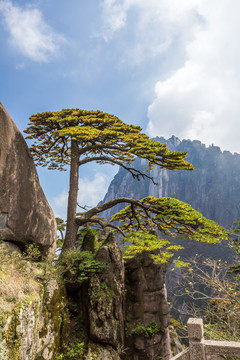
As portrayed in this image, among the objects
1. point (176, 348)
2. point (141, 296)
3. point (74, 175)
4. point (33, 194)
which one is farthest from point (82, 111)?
point (176, 348)

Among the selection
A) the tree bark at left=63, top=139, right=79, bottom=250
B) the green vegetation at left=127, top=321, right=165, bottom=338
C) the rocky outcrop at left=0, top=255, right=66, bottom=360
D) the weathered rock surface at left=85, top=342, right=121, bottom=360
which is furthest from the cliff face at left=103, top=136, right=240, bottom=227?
the rocky outcrop at left=0, top=255, right=66, bottom=360

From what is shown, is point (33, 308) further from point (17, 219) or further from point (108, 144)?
point (108, 144)

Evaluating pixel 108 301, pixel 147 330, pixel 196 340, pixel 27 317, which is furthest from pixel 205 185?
pixel 27 317

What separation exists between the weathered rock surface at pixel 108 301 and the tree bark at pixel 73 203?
277cm

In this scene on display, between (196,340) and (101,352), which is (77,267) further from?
(196,340)

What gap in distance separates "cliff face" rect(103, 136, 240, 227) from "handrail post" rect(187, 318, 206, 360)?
3122 inches

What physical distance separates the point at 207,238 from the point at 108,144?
7.92 metres

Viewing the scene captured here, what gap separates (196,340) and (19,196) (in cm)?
846

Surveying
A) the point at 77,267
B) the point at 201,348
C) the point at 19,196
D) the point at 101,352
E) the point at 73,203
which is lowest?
the point at 101,352

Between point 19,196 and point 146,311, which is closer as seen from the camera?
point 19,196

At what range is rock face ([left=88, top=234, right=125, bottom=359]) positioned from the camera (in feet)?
30.7

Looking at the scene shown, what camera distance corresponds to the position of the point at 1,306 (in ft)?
16.8

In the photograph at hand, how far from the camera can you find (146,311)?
470 inches

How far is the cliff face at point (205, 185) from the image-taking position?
8244 centimetres
